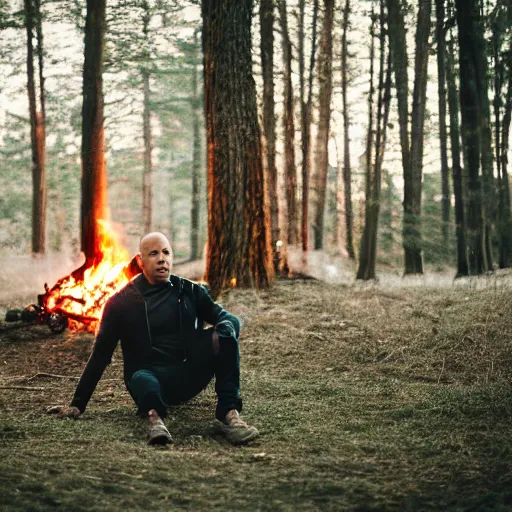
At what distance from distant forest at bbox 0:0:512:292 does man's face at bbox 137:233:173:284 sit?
5.25 meters

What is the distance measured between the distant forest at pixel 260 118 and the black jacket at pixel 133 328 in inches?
Result: 204

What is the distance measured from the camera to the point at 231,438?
4.19 metres

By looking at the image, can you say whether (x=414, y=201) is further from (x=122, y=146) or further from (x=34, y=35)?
(x=122, y=146)

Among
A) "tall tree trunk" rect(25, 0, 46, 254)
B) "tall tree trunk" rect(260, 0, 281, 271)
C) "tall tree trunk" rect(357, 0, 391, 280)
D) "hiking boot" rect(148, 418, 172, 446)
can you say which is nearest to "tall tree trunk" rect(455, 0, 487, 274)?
"tall tree trunk" rect(357, 0, 391, 280)

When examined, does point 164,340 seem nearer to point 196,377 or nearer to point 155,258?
point 196,377

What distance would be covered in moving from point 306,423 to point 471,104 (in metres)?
10.3

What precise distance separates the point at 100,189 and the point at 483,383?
319 inches

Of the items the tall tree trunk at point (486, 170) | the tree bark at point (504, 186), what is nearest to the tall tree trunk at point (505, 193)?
the tree bark at point (504, 186)

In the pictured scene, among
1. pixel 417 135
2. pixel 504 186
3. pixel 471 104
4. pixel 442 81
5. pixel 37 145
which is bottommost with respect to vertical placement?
pixel 504 186

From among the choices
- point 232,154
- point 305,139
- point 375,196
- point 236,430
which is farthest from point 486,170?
point 236,430

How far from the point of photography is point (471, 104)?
13047 mm

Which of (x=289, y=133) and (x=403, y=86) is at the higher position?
(x=403, y=86)

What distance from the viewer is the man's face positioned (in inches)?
182

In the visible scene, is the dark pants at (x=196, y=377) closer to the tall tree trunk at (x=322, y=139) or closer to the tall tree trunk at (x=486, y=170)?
the tall tree trunk at (x=486, y=170)
